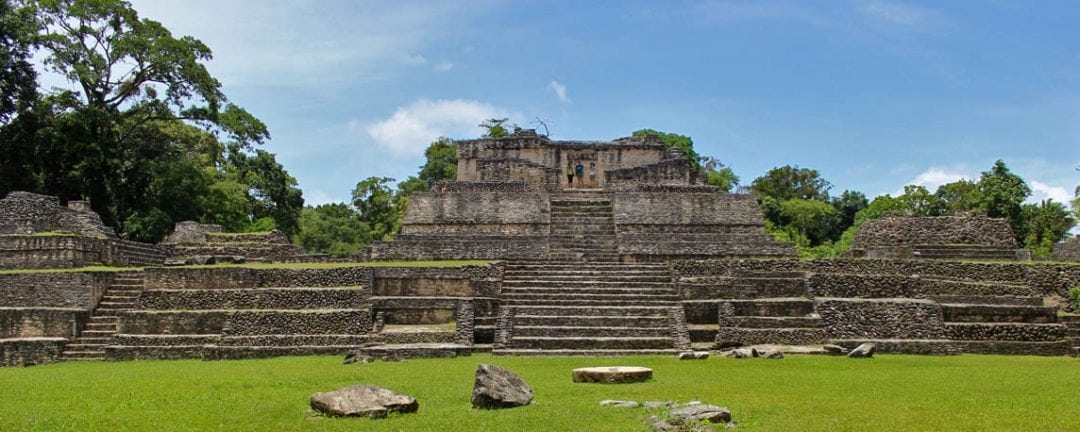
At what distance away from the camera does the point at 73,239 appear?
74.1ft

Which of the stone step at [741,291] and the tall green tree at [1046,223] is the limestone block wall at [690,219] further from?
the tall green tree at [1046,223]

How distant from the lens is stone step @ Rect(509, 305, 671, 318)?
59.0 feet

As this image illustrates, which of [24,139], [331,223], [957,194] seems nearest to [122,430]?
[24,139]

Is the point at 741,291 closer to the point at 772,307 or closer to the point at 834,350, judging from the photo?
the point at 772,307

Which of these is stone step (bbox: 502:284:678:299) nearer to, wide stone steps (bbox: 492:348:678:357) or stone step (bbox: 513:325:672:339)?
stone step (bbox: 513:325:672:339)

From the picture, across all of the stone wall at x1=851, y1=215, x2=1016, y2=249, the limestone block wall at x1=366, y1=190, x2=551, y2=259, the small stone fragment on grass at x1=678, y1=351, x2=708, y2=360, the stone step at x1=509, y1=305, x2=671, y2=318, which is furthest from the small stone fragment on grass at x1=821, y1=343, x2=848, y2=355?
the limestone block wall at x1=366, y1=190, x2=551, y2=259

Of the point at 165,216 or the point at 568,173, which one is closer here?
the point at 165,216

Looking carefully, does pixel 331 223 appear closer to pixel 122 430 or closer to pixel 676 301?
pixel 676 301

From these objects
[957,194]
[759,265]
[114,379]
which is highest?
[957,194]

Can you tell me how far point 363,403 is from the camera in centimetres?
903

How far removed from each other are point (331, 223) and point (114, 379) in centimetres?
3088

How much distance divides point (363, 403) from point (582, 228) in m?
18.0

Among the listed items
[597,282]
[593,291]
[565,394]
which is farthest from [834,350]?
[565,394]

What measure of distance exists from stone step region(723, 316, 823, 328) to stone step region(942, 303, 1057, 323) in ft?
9.36
